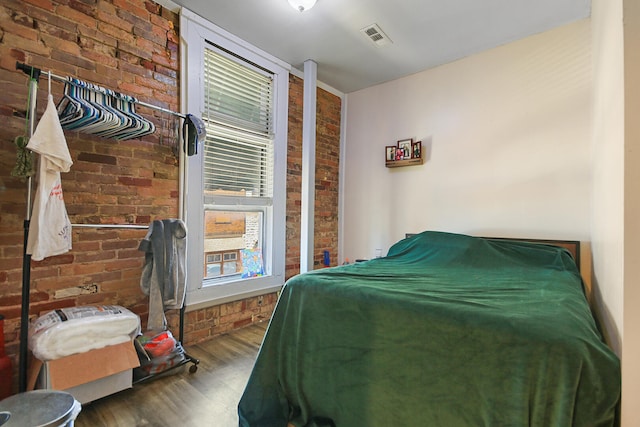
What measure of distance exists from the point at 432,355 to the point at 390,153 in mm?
2794

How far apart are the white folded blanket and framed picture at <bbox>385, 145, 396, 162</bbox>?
300 cm

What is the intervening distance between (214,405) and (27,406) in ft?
2.83

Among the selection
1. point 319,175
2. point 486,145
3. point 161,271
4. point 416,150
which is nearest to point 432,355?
point 161,271

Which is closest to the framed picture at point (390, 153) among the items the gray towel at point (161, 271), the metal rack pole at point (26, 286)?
the gray towel at point (161, 271)

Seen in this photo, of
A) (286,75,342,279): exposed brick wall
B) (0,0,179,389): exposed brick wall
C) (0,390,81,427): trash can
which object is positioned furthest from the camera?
(286,75,342,279): exposed brick wall

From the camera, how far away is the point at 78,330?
1.69 m

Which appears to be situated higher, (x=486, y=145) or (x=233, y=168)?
(x=486, y=145)

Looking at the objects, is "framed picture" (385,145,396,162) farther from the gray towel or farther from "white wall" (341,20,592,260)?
the gray towel

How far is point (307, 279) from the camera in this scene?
175 cm

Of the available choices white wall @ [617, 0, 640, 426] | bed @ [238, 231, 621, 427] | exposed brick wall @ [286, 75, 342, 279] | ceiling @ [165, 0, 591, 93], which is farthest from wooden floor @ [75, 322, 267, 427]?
ceiling @ [165, 0, 591, 93]

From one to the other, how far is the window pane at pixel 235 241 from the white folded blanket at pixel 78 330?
95 centimetres

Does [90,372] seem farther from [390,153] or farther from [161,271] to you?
[390,153]

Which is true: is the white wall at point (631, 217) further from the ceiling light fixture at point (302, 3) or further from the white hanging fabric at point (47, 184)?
the white hanging fabric at point (47, 184)

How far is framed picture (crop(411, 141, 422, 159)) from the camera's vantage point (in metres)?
3.41
